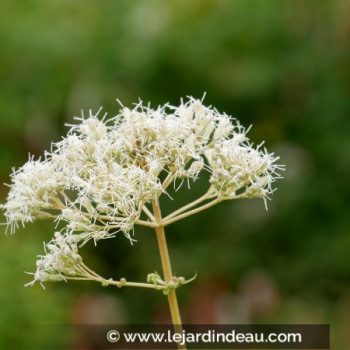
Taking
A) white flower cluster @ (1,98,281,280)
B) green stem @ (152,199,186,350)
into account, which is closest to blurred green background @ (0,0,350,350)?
white flower cluster @ (1,98,281,280)

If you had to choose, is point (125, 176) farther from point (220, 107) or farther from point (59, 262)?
point (220, 107)

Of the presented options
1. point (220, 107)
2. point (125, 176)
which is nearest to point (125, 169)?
point (125, 176)

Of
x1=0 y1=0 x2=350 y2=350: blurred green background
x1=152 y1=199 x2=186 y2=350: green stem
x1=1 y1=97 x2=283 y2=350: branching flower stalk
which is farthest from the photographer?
x1=0 y1=0 x2=350 y2=350: blurred green background

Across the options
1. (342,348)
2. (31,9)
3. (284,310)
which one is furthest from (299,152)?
(31,9)

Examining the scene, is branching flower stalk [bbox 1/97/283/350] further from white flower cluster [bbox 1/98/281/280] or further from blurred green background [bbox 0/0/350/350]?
blurred green background [bbox 0/0/350/350]

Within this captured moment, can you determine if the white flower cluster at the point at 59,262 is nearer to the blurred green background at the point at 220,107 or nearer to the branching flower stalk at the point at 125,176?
the branching flower stalk at the point at 125,176

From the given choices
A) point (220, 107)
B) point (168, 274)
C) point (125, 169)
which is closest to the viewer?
point (168, 274)

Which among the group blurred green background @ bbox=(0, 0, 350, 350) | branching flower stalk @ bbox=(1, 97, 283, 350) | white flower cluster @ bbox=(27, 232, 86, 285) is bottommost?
white flower cluster @ bbox=(27, 232, 86, 285)

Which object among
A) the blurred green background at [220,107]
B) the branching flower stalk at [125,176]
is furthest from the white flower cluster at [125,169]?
the blurred green background at [220,107]
